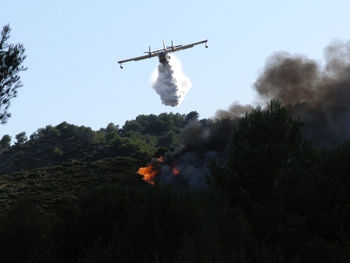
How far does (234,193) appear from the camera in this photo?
42.5 metres

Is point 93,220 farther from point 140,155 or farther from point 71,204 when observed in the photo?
point 140,155

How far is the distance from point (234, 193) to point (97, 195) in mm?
14160

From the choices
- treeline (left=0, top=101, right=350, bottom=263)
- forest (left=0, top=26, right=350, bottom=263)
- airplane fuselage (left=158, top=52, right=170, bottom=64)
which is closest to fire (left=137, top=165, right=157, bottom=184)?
airplane fuselage (left=158, top=52, right=170, bottom=64)

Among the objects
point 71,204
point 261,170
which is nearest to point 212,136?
point 261,170

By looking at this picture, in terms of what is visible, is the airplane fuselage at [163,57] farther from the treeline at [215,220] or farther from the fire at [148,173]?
the treeline at [215,220]

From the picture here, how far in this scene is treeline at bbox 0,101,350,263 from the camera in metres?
24.5

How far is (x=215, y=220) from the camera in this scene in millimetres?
27000

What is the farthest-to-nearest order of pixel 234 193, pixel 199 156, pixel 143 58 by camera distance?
pixel 199 156
pixel 143 58
pixel 234 193

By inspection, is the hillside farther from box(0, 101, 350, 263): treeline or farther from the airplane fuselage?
box(0, 101, 350, 263): treeline

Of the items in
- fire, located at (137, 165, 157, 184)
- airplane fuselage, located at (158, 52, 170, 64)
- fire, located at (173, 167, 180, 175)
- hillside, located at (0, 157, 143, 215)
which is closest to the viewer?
airplane fuselage, located at (158, 52, 170, 64)

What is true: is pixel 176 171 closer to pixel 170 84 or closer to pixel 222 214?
pixel 170 84

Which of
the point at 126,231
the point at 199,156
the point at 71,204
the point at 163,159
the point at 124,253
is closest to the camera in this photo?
the point at 124,253

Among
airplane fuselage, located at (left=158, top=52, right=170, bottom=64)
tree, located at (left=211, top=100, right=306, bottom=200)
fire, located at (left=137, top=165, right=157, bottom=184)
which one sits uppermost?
airplane fuselage, located at (left=158, top=52, right=170, bottom=64)

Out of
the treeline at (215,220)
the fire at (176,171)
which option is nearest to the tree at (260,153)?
the treeline at (215,220)
